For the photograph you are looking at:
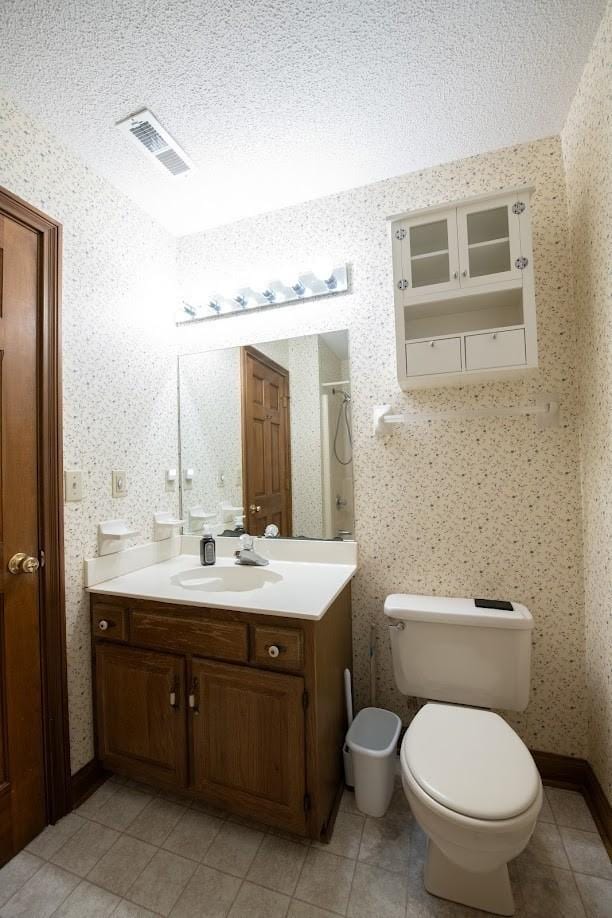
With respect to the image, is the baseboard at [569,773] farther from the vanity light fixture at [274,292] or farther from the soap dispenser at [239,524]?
the vanity light fixture at [274,292]

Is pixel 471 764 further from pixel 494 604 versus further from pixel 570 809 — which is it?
pixel 570 809

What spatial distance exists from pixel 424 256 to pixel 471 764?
1.67m

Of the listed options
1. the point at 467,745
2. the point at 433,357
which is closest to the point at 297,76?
the point at 433,357

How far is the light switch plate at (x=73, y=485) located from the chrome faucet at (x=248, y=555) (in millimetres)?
708

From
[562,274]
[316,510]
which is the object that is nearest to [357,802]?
[316,510]

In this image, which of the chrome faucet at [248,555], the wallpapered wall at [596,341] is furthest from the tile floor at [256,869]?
the chrome faucet at [248,555]

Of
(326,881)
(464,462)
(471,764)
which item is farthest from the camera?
(464,462)

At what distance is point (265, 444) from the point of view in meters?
1.94

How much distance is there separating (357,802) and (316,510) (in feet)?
3.64

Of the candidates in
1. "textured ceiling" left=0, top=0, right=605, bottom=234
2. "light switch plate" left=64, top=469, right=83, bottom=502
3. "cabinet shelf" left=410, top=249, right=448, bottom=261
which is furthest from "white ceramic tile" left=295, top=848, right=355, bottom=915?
"textured ceiling" left=0, top=0, right=605, bottom=234

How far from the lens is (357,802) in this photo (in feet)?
4.70

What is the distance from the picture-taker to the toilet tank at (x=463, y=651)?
54.7 inches

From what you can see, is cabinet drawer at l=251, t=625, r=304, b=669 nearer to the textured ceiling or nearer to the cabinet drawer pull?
the cabinet drawer pull

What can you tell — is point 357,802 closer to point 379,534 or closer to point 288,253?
point 379,534
